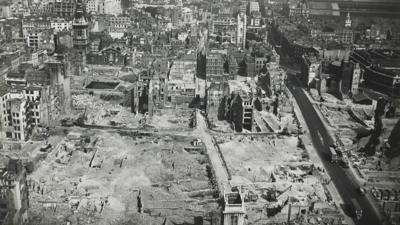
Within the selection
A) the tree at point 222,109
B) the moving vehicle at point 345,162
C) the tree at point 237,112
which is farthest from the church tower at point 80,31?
the moving vehicle at point 345,162

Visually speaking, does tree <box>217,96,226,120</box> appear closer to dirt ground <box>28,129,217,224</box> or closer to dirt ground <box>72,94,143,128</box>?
dirt ground <box>28,129,217,224</box>

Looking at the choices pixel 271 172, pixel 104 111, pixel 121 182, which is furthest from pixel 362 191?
pixel 104 111

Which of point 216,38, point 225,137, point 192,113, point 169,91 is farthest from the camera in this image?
point 216,38

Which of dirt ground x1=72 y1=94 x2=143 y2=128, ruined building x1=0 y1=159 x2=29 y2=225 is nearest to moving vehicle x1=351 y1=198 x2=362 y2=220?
ruined building x1=0 y1=159 x2=29 y2=225

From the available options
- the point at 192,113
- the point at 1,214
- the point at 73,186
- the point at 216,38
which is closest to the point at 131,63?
the point at 216,38

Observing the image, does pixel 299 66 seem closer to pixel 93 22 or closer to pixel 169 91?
pixel 169 91

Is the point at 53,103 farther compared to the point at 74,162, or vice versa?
the point at 53,103
